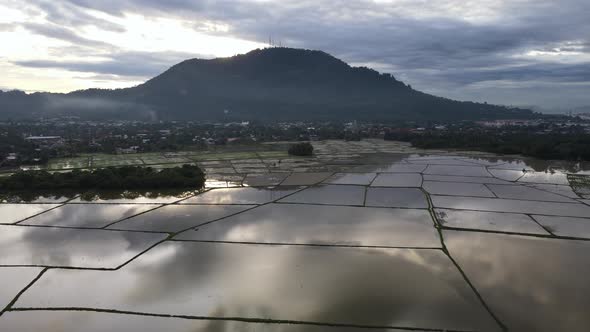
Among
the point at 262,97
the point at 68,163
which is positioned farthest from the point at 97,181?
the point at 262,97

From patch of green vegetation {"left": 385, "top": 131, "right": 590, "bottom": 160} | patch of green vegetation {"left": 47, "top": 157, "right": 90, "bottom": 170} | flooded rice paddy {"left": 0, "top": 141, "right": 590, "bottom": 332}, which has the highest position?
patch of green vegetation {"left": 385, "top": 131, "right": 590, "bottom": 160}

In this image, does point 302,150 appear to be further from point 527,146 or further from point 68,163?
point 527,146

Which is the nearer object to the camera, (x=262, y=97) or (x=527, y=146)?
(x=527, y=146)

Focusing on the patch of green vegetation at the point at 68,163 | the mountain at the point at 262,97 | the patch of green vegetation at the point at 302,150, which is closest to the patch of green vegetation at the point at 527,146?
the patch of green vegetation at the point at 302,150

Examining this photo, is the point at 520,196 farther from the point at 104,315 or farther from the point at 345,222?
the point at 104,315

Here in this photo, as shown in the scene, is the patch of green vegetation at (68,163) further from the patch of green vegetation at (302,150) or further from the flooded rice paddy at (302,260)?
the patch of green vegetation at (302,150)

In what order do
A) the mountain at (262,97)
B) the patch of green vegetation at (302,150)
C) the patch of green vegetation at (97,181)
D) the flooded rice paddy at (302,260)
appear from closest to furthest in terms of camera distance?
the flooded rice paddy at (302,260) → the patch of green vegetation at (97,181) → the patch of green vegetation at (302,150) → the mountain at (262,97)

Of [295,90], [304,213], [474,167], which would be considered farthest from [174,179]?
[295,90]

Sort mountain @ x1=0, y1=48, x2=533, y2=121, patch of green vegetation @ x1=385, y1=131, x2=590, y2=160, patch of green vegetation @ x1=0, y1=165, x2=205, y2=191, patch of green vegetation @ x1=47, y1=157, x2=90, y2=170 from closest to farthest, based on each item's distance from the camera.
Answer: patch of green vegetation @ x1=0, y1=165, x2=205, y2=191
patch of green vegetation @ x1=47, y1=157, x2=90, y2=170
patch of green vegetation @ x1=385, y1=131, x2=590, y2=160
mountain @ x1=0, y1=48, x2=533, y2=121

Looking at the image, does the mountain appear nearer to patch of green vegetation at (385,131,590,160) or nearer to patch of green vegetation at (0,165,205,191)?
patch of green vegetation at (385,131,590,160)

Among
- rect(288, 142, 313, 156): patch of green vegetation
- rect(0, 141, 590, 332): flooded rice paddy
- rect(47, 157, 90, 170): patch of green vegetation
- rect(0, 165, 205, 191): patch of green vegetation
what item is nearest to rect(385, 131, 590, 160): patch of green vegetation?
rect(288, 142, 313, 156): patch of green vegetation
